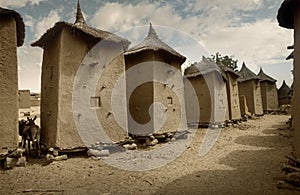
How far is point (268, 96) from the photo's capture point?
97.2ft

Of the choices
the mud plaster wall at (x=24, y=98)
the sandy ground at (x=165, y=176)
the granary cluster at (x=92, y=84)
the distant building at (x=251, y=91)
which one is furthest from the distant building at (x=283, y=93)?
the mud plaster wall at (x=24, y=98)

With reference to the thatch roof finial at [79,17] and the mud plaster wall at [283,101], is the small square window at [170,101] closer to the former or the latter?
the thatch roof finial at [79,17]

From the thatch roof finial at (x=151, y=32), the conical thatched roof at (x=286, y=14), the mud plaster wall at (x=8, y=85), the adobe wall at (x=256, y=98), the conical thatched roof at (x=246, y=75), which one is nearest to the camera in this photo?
the conical thatched roof at (x=286, y=14)

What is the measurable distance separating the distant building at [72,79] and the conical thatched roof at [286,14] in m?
6.47

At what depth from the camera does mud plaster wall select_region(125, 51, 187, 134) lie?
12.1m

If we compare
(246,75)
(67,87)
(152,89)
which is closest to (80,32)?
(67,87)

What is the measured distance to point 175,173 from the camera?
763cm

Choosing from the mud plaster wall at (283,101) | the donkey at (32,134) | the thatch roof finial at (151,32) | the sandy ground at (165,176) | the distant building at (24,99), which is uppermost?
the thatch roof finial at (151,32)

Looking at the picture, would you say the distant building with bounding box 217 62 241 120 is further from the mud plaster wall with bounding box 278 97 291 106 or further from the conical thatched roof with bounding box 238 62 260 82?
the mud plaster wall with bounding box 278 97 291 106

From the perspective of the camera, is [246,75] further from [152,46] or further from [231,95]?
[152,46]

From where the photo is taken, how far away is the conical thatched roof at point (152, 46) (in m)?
12.3

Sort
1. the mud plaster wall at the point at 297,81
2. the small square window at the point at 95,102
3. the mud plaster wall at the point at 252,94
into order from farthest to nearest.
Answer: the mud plaster wall at the point at 252,94 < the small square window at the point at 95,102 < the mud plaster wall at the point at 297,81

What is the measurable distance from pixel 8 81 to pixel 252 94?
2317cm

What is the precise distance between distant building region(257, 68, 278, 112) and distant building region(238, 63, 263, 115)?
3158 mm
